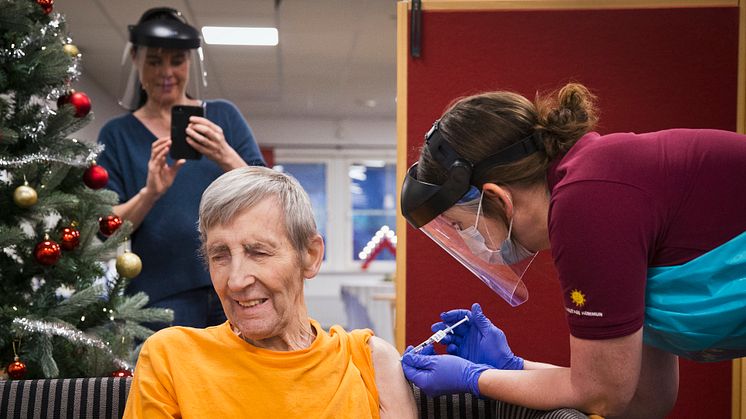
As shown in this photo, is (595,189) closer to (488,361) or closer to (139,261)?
(488,361)

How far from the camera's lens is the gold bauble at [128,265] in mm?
2125

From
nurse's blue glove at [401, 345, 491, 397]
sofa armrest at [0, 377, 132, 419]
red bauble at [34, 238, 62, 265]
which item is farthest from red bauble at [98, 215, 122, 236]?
nurse's blue glove at [401, 345, 491, 397]

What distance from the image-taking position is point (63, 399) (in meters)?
1.49

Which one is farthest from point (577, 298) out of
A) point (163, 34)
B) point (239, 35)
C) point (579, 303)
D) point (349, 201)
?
point (349, 201)

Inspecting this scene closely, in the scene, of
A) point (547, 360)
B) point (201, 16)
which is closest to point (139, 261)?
point (547, 360)

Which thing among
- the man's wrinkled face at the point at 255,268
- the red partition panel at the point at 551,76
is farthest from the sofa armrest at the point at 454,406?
the red partition panel at the point at 551,76

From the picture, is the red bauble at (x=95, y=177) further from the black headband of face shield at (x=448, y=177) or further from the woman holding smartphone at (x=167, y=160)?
the black headband of face shield at (x=448, y=177)

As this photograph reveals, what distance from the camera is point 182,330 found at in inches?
56.5

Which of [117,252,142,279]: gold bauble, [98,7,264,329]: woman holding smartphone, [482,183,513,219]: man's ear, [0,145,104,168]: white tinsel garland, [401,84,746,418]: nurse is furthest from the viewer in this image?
[98,7,264,329]: woman holding smartphone

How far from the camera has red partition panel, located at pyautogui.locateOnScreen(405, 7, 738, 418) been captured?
2.26m

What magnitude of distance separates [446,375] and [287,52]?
18.6ft

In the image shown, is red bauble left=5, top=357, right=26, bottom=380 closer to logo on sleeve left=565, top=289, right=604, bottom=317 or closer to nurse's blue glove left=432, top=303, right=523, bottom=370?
nurse's blue glove left=432, top=303, right=523, bottom=370

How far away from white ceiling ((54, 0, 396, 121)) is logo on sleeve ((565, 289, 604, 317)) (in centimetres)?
329

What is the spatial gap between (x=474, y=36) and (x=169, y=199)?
3.45ft
